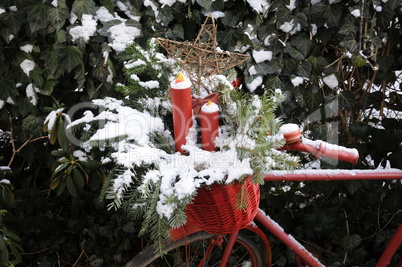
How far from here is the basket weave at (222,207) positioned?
3.66ft

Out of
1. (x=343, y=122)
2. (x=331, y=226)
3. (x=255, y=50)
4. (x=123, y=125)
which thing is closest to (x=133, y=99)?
(x=123, y=125)

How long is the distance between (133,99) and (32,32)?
0.64 metres

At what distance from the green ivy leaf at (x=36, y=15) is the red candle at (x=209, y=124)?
88 cm

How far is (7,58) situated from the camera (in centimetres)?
179

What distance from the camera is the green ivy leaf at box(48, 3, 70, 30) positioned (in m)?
1.64

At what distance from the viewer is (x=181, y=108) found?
1.10 meters

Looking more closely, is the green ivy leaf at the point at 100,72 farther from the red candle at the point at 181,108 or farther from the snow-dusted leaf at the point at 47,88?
the red candle at the point at 181,108

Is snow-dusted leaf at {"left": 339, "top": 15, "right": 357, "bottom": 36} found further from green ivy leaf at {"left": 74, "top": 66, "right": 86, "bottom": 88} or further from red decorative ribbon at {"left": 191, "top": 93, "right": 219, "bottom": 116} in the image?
green ivy leaf at {"left": 74, "top": 66, "right": 86, "bottom": 88}

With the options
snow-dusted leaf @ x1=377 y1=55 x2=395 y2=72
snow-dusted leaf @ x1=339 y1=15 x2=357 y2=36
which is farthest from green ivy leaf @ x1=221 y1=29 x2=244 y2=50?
snow-dusted leaf @ x1=377 y1=55 x2=395 y2=72

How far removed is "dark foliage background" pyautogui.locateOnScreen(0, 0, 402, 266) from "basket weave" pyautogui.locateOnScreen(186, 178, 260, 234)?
60cm

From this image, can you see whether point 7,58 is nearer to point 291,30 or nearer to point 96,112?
point 96,112

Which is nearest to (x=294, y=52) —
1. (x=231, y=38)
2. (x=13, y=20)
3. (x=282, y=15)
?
(x=282, y=15)

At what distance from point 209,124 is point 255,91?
0.86 meters

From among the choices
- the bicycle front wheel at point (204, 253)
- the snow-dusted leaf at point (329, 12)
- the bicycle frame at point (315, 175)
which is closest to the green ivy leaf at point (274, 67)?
the snow-dusted leaf at point (329, 12)
